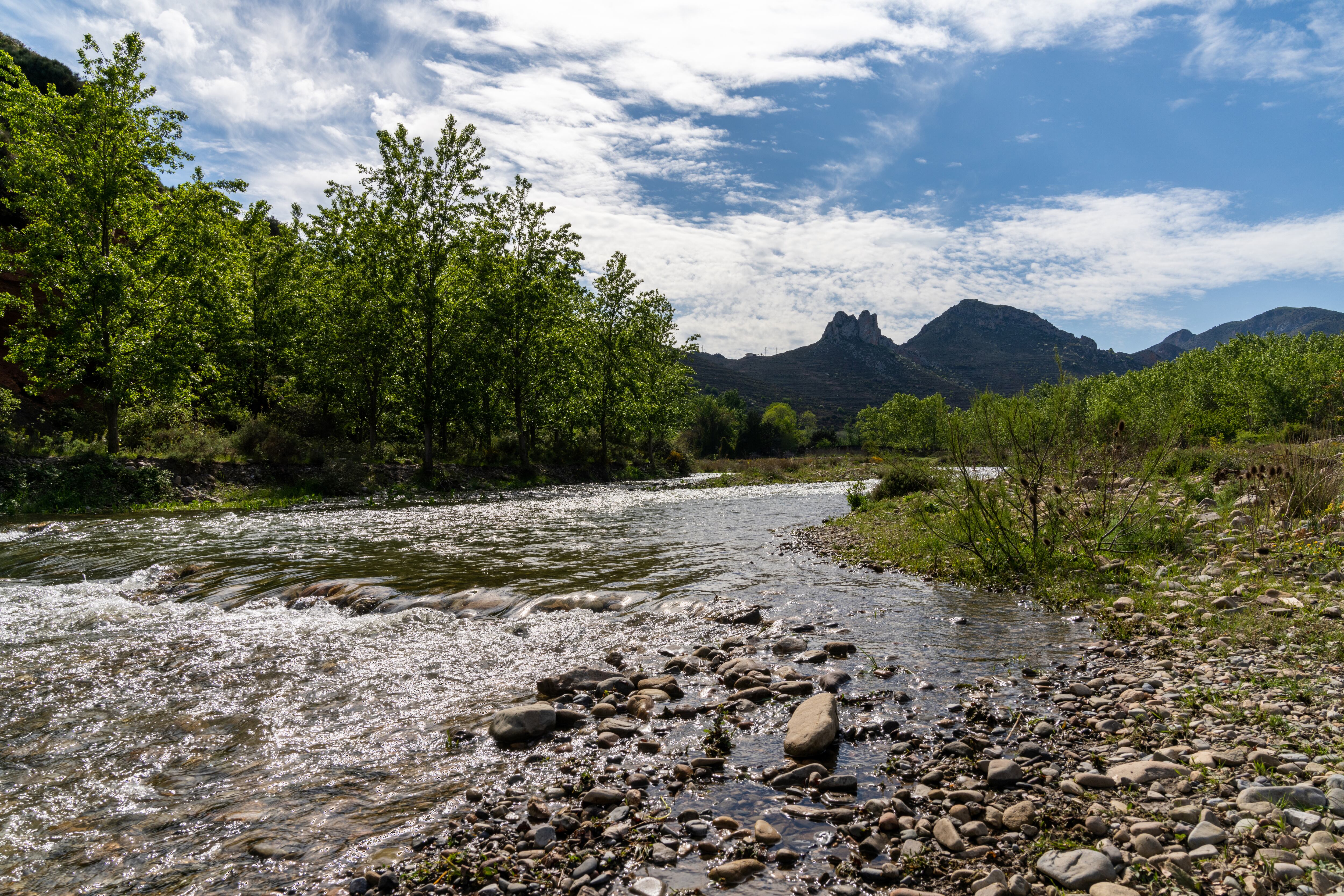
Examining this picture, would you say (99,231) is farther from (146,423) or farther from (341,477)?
(341,477)

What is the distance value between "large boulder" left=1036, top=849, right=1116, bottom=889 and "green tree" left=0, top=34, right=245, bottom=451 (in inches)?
1129

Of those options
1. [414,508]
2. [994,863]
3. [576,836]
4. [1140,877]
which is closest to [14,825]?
[576,836]

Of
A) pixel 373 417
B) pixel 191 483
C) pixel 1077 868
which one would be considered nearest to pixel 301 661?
pixel 1077 868

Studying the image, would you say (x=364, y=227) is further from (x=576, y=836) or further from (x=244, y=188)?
(x=576, y=836)

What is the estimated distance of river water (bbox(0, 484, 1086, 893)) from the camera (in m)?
3.99

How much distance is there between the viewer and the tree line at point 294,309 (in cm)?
2161

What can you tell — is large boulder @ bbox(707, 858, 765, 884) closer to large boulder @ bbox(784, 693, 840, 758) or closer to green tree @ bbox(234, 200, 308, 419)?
large boulder @ bbox(784, 693, 840, 758)

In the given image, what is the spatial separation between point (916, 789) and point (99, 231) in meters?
32.2

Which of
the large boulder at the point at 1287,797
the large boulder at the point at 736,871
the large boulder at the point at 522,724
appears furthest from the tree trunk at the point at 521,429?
the large boulder at the point at 1287,797

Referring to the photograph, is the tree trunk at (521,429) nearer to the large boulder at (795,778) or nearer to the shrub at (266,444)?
the shrub at (266,444)

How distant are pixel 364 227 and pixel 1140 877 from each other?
3728 cm

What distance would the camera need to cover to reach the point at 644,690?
20.0 ft


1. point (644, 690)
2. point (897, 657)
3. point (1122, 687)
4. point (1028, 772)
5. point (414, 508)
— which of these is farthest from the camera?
point (414, 508)

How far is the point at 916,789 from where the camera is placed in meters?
4.17
